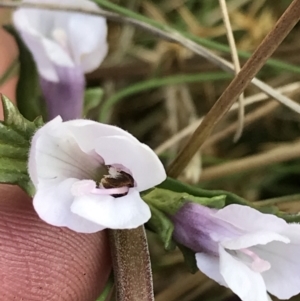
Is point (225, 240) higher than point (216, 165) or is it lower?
higher


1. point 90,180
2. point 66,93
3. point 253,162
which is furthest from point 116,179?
point 253,162

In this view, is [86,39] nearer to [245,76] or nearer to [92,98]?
[92,98]

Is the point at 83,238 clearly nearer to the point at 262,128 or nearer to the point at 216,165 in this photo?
Result: the point at 216,165

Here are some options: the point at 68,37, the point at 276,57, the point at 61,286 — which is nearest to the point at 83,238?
the point at 61,286

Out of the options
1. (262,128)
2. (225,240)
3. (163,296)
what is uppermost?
(225,240)

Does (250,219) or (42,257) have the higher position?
(250,219)

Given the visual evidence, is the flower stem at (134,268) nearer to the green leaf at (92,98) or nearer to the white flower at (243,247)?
the white flower at (243,247)

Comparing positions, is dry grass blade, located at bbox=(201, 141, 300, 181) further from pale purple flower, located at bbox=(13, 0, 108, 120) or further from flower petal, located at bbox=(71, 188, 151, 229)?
flower petal, located at bbox=(71, 188, 151, 229)
